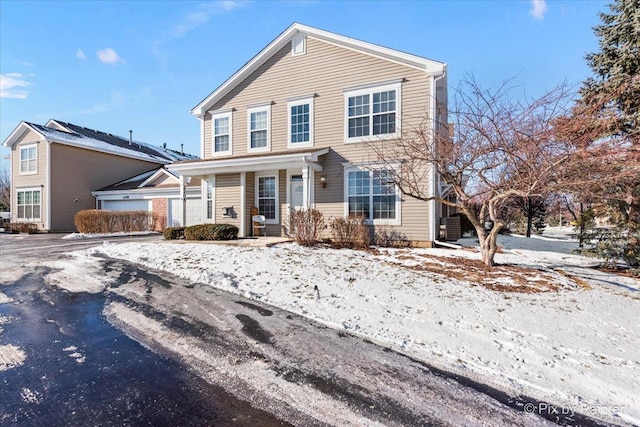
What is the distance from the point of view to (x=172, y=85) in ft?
48.6

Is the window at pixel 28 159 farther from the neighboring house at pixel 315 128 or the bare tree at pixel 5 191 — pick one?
the bare tree at pixel 5 191

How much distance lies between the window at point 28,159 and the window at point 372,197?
20724mm

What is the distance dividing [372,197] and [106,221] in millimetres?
13986

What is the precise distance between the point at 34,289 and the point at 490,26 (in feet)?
44.8

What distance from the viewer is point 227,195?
13281mm

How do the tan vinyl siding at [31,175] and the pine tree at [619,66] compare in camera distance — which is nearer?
the pine tree at [619,66]

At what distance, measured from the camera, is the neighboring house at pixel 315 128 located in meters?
10.9

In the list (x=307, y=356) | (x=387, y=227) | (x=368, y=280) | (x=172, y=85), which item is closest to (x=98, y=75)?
(x=172, y=85)

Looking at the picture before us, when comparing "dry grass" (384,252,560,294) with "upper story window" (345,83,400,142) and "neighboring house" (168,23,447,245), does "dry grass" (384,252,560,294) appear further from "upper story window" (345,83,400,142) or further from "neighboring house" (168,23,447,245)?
"upper story window" (345,83,400,142)

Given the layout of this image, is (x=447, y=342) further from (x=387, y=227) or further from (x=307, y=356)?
(x=387, y=227)

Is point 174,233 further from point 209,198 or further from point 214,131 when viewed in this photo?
point 214,131

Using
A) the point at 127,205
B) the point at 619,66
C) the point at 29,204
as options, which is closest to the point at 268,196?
the point at 619,66

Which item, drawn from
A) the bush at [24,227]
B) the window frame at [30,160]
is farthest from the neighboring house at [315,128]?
the window frame at [30,160]

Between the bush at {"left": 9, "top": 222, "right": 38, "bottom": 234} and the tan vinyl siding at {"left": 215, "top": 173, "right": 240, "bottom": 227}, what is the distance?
47.2ft
